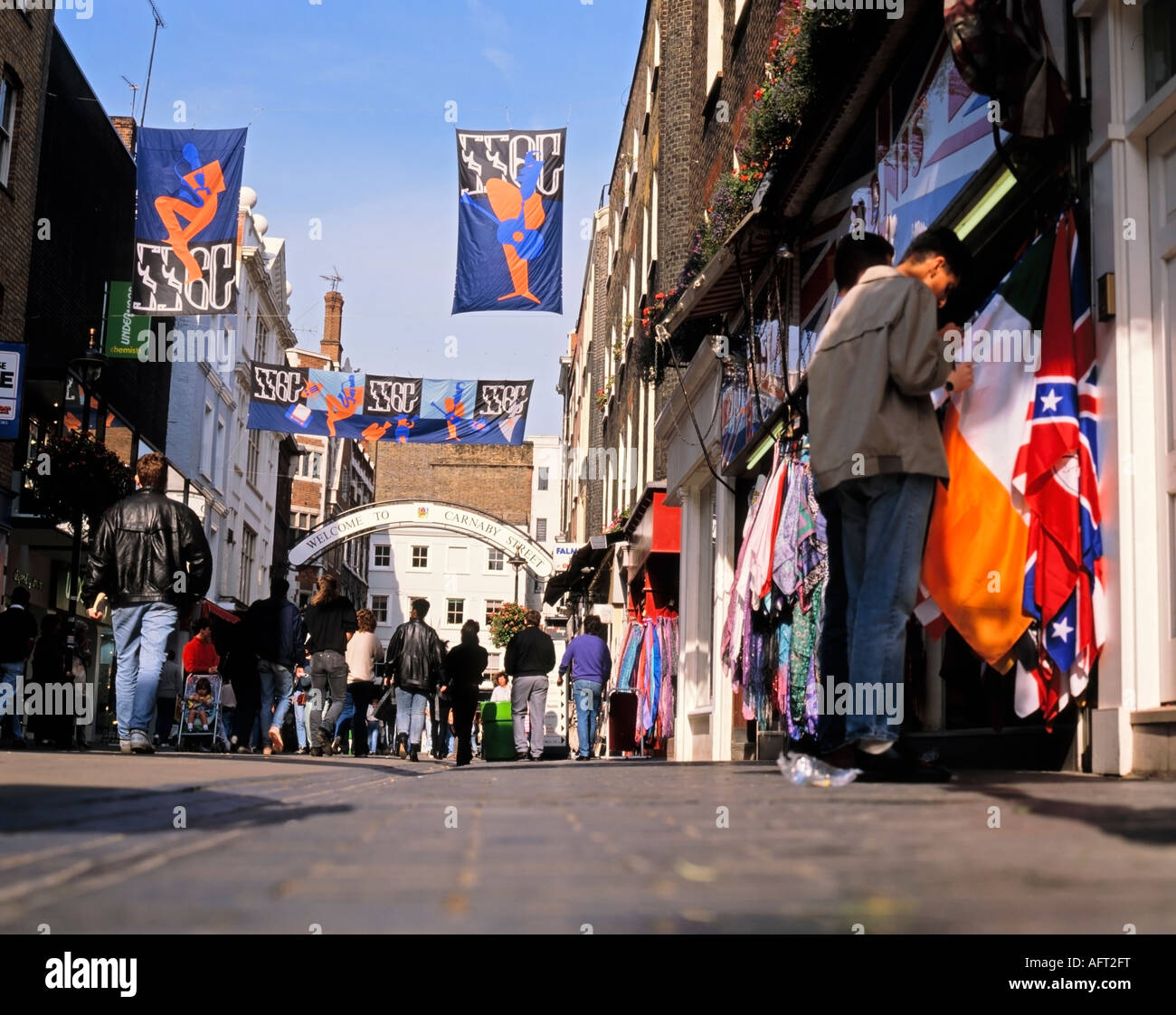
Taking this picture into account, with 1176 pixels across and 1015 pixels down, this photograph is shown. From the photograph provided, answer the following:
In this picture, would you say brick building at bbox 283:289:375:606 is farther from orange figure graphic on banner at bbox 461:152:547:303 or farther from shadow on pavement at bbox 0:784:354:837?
shadow on pavement at bbox 0:784:354:837

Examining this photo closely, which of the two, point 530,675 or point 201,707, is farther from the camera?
point 201,707

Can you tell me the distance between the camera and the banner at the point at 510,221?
691 inches

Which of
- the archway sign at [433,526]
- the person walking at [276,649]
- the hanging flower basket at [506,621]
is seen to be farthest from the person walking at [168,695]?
the hanging flower basket at [506,621]

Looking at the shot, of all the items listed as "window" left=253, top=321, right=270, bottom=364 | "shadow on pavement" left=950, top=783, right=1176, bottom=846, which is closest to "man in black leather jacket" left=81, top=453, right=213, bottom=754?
"shadow on pavement" left=950, top=783, right=1176, bottom=846

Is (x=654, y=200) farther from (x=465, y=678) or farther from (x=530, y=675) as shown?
(x=465, y=678)

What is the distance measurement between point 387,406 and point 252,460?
78.3ft

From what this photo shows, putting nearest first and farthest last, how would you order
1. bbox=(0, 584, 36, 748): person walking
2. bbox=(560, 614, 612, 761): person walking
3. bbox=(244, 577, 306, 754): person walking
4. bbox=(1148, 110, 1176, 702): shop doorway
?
bbox=(1148, 110, 1176, 702): shop doorway, bbox=(244, 577, 306, 754): person walking, bbox=(0, 584, 36, 748): person walking, bbox=(560, 614, 612, 761): person walking

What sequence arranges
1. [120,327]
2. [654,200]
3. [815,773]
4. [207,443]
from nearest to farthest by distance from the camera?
[815,773]
[654,200]
[120,327]
[207,443]

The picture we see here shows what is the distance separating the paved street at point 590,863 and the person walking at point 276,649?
1001cm

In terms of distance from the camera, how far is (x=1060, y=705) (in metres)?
5.69

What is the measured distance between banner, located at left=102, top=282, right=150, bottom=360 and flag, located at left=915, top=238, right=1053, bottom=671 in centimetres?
2282

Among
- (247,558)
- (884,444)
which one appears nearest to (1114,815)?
(884,444)

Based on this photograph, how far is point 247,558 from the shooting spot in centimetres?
4816

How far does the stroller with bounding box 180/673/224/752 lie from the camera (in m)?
18.6
